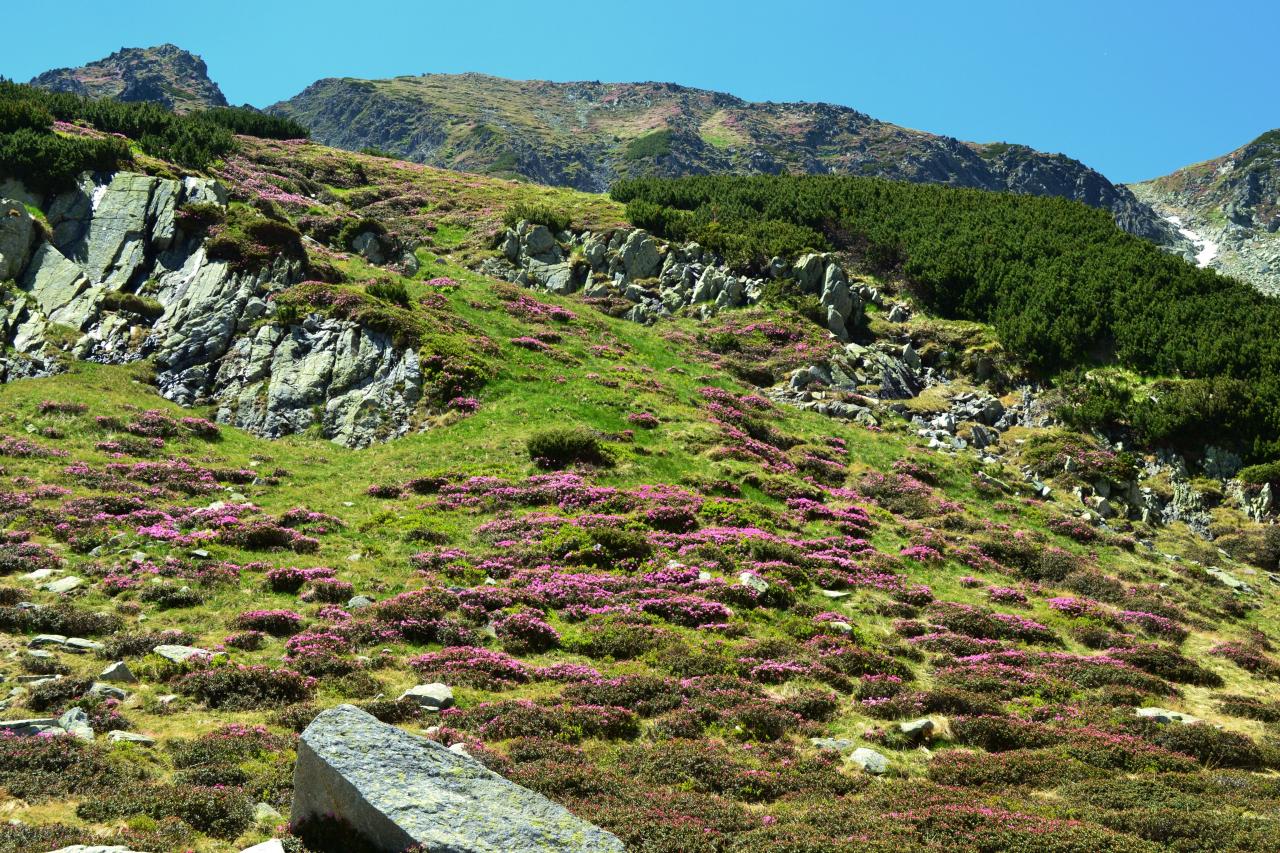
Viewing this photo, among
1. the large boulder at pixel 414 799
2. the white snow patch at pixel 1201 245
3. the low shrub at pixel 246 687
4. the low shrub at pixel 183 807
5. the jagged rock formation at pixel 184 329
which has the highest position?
the white snow patch at pixel 1201 245

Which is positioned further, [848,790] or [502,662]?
[502,662]

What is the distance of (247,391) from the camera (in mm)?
35719

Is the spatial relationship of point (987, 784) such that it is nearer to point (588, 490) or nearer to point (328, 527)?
point (588, 490)

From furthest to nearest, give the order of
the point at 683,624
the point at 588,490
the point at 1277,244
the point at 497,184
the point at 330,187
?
the point at 1277,244, the point at 497,184, the point at 330,187, the point at 588,490, the point at 683,624

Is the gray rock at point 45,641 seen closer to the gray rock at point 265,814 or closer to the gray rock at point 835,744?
the gray rock at point 265,814

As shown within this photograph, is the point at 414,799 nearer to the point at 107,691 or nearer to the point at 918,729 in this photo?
the point at 107,691

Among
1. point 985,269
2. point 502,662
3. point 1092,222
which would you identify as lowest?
point 502,662

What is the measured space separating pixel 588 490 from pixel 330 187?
213 feet

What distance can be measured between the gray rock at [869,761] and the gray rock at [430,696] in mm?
7881

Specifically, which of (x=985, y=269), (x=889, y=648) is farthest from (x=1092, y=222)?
(x=889, y=648)

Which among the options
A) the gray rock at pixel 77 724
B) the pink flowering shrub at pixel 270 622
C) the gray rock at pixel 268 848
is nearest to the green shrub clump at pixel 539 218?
the pink flowering shrub at pixel 270 622

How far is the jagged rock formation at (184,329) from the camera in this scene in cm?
3491

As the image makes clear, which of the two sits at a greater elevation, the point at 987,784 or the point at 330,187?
the point at 330,187

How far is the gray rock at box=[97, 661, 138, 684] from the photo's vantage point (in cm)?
1379
